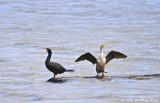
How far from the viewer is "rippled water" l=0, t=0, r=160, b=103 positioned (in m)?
14.6

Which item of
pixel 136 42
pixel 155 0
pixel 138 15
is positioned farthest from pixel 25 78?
pixel 155 0

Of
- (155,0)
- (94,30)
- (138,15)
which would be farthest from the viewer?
(155,0)

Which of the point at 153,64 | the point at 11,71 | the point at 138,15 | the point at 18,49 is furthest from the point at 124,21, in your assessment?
the point at 11,71

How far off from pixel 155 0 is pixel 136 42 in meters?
24.5

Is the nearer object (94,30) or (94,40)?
(94,40)

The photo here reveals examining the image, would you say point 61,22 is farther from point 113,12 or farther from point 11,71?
point 11,71

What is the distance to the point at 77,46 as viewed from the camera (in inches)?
1000

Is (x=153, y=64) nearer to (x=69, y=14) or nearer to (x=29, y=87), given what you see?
(x=29, y=87)

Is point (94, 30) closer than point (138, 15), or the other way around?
point (94, 30)

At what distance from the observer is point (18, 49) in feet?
80.2

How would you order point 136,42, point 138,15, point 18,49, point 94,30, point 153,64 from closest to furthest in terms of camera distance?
point 153,64
point 18,49
point 136,42
point 94,30
point 138,15

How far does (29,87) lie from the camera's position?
52.1 feet

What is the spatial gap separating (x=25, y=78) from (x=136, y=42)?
10.1 meters

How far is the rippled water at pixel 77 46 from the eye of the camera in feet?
48.0
